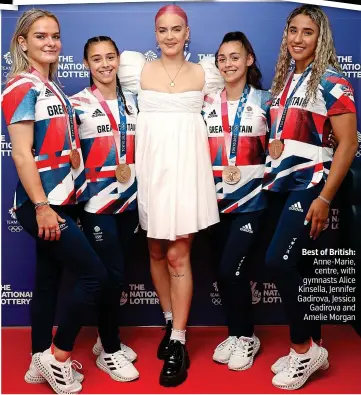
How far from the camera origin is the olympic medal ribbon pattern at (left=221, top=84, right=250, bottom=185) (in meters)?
2.43

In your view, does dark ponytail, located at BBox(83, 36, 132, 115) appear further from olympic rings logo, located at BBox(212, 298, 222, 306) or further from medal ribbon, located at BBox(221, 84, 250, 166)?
olympic rings logo, located at BBox(212, 298, 222, 306)

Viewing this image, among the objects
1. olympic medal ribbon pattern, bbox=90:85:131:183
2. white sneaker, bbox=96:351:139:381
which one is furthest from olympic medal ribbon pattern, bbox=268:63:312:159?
white sneaker, bbox=96:351:139:381

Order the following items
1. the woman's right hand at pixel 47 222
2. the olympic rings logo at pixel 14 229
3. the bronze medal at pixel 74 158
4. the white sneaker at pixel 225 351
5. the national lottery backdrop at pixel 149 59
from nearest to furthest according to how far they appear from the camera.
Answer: the woman's right hand at pixel 47 222 → the bronze medal at pixel 74 158 → the white sneaker at pixel 225 351 → the national lottery backdrop at pixel 149 59 → the olympic rings logo at pixel 14 229

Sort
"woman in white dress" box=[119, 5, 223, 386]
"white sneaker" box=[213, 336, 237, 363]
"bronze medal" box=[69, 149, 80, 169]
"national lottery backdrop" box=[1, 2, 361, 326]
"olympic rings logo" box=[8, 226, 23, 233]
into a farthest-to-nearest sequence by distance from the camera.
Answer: "olympic rings logo" box=[8, 226, 23, 233], "national lottery backdrop" box=[1, 2, 361, 326], "white sneaker" box=[213, 336, 237, 363], "woman in white dress" box=[119, 5, 223, 386], "bronze medal" box=[69, 149, 80, 169]

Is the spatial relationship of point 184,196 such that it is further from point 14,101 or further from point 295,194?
point 14,101

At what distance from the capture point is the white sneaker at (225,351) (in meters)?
2.57

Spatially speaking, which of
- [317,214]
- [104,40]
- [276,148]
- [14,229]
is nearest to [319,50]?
[276,148]

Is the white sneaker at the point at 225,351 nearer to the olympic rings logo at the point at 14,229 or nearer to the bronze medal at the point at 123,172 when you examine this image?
the bronze medal at the point at 123,172

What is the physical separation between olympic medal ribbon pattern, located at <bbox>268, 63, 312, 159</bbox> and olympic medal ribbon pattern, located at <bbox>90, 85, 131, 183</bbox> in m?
0.61

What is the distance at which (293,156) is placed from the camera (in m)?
2.25

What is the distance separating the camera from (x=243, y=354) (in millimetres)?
2531

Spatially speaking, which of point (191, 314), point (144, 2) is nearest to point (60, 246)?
point (191, 314)

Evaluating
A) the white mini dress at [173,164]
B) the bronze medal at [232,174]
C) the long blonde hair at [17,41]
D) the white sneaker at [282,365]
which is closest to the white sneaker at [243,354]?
the white sneaker at [282,365]

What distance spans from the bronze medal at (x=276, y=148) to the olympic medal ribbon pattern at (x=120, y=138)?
1.99 ft
